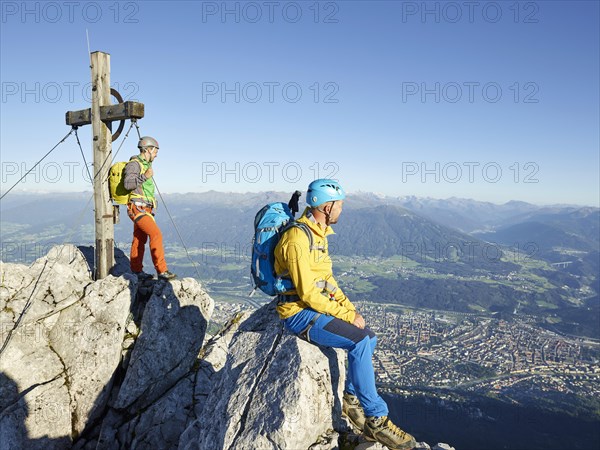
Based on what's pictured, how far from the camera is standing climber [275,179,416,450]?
7066 mm

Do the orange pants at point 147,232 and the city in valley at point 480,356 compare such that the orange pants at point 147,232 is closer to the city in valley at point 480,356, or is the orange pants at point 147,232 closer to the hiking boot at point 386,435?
the hiking boot at point 386,435

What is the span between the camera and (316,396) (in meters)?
7.25

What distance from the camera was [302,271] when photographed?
6832 millimetres

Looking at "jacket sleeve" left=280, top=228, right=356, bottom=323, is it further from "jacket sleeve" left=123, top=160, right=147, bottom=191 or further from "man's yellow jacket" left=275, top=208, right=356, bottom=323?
"jacket sleeve" left=123, top=160, right=147, bottom=191

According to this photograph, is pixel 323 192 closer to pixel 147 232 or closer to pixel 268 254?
pixel 268 254

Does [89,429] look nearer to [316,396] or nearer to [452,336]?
[316,396]

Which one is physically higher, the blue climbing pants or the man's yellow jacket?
the man's yellow jacket

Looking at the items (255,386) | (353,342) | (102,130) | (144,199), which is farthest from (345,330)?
(102,130)

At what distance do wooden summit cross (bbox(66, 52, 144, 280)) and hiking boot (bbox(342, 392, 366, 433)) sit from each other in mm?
9792

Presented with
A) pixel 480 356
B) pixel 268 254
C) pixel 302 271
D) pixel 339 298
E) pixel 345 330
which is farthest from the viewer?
pixel 480 356

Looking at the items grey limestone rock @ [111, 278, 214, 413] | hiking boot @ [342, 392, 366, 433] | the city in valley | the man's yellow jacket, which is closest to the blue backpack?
the man's yellow jacket

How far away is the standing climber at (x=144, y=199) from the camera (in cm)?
1192

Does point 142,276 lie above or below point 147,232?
below

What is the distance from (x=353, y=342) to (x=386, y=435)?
2127 mm
